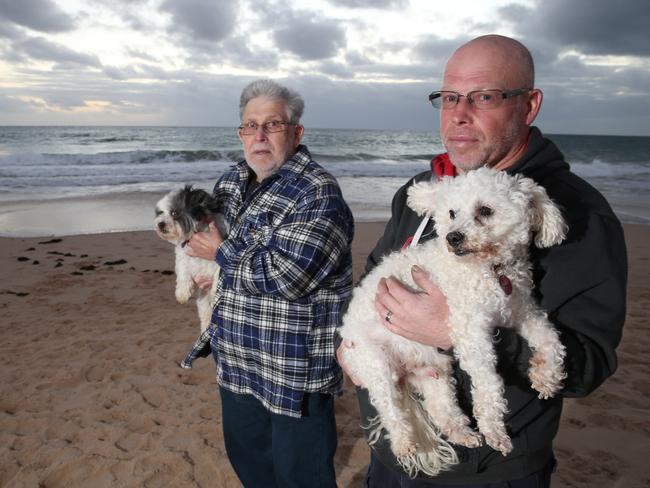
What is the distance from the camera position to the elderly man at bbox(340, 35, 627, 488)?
177 centimetres

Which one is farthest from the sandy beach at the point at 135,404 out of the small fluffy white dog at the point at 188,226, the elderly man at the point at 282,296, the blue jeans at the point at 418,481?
the blue jeans at the point at 418,481

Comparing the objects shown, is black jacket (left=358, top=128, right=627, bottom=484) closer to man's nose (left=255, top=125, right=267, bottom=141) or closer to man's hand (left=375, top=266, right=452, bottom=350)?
man's hand (left=375, top=266, right=452, bottom=350)

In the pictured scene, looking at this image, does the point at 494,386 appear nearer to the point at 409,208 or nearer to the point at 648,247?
the point at 409,208

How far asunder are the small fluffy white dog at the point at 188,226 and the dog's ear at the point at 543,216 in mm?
2519

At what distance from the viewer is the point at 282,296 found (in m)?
2.72

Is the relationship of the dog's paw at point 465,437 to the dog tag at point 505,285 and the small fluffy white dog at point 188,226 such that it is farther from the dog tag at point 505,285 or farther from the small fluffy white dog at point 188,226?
the small fluffy white dog at point 188,226

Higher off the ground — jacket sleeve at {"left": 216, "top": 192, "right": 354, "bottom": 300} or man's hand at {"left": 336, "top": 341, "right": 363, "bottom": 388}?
jacket sleeve at {"left": 216, "top": 192, "right": 354, "bottom": 300}

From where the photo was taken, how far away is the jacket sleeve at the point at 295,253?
105 inches

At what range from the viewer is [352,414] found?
4.88m

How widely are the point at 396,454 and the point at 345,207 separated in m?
1.31

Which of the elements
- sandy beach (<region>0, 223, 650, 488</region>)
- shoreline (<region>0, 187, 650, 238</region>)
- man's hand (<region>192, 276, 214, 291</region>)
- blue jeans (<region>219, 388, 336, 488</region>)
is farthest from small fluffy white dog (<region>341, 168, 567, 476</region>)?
shoreline (<region>0, 187, 650, 238</region>)

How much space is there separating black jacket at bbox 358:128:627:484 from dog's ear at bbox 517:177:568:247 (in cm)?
7

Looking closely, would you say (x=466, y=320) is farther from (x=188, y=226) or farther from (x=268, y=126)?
(x=188, y=226)

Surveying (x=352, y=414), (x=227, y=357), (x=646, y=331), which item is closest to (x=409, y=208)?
(x=227, y=357)
